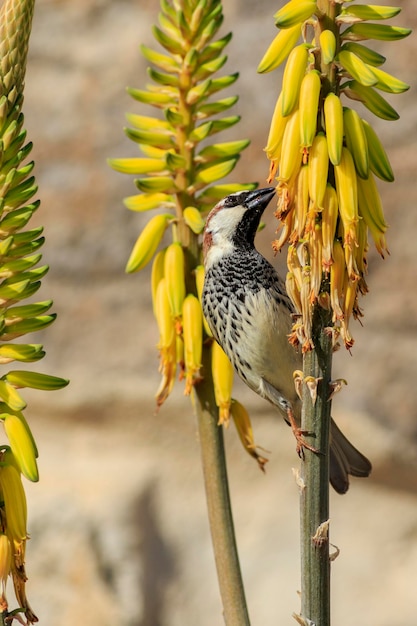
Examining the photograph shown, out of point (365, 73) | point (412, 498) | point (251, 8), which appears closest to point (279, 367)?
point (365, 73)

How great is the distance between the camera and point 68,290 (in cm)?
454

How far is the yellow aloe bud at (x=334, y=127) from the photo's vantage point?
1744mm

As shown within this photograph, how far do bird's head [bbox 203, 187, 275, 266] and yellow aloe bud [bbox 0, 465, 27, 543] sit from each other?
1.19 metres

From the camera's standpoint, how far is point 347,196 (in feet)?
5.88

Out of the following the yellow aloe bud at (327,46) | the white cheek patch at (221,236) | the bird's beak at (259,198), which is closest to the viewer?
the yellow aloe bud at (327,46)

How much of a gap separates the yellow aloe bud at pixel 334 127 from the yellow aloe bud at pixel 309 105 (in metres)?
0.02

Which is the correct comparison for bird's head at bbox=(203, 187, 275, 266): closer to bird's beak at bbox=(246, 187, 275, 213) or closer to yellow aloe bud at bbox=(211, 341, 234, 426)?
bird's beak at bbox=(246, 187, 275, 213)

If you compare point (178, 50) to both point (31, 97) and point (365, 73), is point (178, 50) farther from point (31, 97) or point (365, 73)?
point (31, 97)

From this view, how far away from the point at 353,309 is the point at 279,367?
1193 mm

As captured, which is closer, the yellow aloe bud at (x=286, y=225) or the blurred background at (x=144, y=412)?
the yellow aloe bud at (x=286, y=225)

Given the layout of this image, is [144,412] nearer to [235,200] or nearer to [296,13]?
[235,200]

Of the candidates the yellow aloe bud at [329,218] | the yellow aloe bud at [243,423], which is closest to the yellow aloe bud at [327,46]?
the yellow aloe bud at [329,218]

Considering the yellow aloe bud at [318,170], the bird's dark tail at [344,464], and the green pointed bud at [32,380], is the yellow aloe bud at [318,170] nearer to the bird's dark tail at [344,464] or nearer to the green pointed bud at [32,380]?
the green pointed bud at [32,380]

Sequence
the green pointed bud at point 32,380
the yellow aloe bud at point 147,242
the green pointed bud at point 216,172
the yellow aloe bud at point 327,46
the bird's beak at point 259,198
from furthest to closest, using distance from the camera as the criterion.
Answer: the bird's beak at point 259,198 < the yellow aloe bud at point 147,242 < the green pointed bud at point 216,172 < the green pointed bud at point 32,380 < the yellow aloe bud at point 327,46
